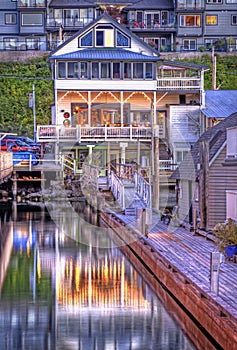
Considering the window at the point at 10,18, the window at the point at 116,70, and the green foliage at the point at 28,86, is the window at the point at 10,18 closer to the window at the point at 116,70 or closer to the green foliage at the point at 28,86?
the green foliage at the point at 28,86

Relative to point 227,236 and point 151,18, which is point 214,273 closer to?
point 227,236

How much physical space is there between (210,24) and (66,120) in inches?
1334

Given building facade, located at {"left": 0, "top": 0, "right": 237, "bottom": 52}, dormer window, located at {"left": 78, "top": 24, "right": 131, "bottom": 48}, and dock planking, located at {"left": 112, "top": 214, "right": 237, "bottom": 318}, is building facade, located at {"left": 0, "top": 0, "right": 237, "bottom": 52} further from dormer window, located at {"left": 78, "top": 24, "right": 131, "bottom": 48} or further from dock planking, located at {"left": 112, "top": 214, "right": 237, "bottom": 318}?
dock planking, located at {"left": 112, "top": 214, "right": 237, "bottom": 318}

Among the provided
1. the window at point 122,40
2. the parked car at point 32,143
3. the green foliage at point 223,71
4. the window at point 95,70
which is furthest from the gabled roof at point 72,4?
the window at point 95,70

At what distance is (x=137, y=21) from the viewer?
3669 inches

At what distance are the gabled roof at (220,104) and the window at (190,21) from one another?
26.8 m

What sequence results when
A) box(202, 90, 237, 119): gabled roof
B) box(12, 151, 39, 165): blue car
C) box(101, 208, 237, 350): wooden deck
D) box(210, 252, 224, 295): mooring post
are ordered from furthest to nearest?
box(12, 151, 39, 165): blue car → box(202, 90, 237, 119): gabled roof → box(210, 252, 224, 295): mooring post → box(101, 208, 237, 350): wooden deck

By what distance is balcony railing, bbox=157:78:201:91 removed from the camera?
65062mm

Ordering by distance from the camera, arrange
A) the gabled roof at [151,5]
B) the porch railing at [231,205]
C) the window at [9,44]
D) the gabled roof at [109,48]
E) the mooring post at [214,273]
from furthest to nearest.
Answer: the gabled roof at [151,5] → the window at [9,44] → the gabled roof at [109,48] → the porch railing at [231,205] → the mooring post at [214,273]

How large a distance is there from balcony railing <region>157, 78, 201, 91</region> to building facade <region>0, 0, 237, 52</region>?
77.6ft

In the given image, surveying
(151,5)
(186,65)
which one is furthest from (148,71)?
(151,5)

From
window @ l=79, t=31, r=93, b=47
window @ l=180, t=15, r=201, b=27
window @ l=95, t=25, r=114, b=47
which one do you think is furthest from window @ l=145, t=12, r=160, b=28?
window @ l=79, t=31, r=93, b=47

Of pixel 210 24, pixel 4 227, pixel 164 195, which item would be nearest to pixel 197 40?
pixel 210 24

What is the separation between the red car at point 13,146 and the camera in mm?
67125
